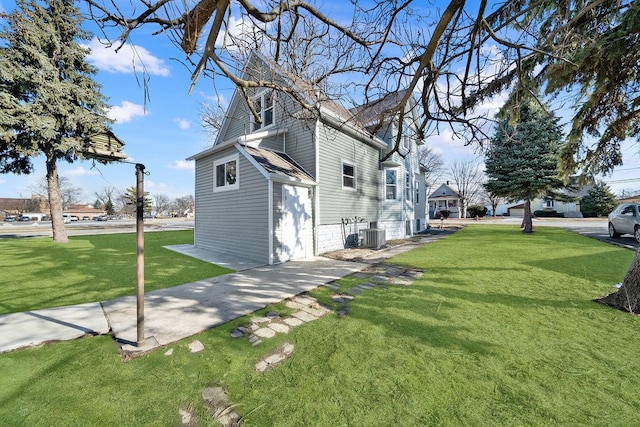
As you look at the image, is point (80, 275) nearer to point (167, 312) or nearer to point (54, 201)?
point (167, 312)

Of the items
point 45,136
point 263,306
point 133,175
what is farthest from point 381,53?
point 45,136

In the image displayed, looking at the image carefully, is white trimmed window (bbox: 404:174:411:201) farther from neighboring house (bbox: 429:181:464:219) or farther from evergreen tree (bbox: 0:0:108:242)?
neighboring house (bbox: 429:181:464:219)

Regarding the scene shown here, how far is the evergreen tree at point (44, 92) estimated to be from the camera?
11562 mm

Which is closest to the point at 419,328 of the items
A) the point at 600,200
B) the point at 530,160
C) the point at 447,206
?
the point at 530,160

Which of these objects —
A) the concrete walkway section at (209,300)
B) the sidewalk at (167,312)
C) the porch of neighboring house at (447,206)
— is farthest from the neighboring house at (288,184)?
the porch of neighboring house at (447,206)

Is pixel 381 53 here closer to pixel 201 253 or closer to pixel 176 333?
pixel 176 333

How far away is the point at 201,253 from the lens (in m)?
9.98

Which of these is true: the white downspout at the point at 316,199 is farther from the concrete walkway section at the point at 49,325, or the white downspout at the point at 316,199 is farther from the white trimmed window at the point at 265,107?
the concrete walkway section at the point at 49,325

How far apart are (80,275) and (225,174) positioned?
5190 mm

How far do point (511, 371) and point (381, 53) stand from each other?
4870 mm

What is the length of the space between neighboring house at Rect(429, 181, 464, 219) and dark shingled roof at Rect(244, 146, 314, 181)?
128ft

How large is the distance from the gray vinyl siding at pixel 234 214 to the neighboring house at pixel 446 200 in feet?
131

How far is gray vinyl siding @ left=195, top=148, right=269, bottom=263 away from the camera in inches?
330

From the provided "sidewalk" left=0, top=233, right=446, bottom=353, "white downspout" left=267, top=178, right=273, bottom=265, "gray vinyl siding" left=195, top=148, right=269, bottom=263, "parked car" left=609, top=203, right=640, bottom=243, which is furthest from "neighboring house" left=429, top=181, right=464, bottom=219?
"sidewalk" left=0, top=233, right=446, bottom=353
